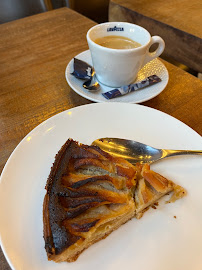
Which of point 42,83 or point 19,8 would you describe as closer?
point 42,83

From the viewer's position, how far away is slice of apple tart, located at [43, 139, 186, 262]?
68 cm

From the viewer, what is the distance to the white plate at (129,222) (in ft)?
2.18

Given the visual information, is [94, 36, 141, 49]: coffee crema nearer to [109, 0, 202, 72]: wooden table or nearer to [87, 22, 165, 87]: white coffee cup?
[87, 22, 165, 87]: white coffee cup

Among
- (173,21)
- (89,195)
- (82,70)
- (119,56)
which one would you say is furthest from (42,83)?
(173,21)

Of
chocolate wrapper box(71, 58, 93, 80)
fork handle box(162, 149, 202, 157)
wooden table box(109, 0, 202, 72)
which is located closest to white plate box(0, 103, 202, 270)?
fork handle box(162, 149, 202, 157)

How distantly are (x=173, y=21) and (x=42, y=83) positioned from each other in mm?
1274

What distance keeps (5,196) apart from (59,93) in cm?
65

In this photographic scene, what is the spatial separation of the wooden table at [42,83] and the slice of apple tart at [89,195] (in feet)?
0.99

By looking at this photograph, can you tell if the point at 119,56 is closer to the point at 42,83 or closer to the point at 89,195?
the point at 42,83

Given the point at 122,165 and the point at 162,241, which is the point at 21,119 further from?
the point at 162,241

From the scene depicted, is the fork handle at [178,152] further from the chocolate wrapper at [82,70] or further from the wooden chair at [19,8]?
the wooden chair at [19,8]

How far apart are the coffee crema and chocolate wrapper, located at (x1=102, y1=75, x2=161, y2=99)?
20 cm

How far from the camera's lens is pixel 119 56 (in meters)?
1.11

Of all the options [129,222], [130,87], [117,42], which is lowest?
[129,222]
